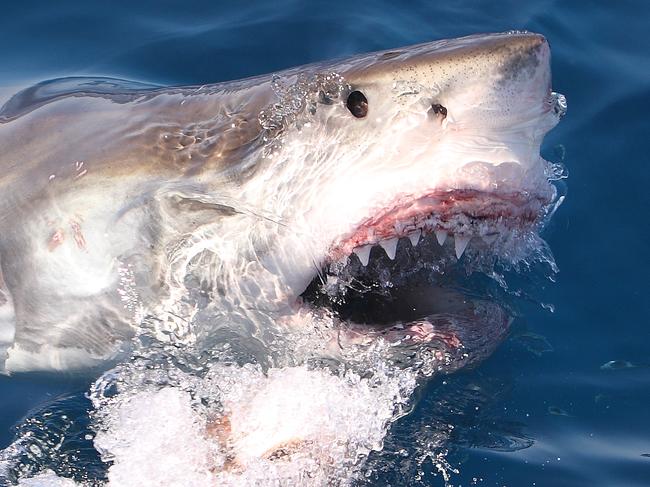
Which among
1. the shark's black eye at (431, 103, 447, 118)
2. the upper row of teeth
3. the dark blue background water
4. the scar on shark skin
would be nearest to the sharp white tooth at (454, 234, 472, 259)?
the upper row of teeth

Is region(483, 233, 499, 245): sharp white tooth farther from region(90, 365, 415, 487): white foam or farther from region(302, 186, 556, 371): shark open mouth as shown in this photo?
region(90, 365, 415, 487): white foam

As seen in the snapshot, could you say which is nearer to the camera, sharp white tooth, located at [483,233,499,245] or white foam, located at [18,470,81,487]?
sharp white tooth, located at [483,233,499,245]

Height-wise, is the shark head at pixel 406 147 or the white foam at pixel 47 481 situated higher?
the shark head at pixel 406 147

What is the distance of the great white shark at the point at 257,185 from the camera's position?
1.96m

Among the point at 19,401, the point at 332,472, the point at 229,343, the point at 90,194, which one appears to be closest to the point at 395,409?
the point at 332,472

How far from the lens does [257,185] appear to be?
2.05 m

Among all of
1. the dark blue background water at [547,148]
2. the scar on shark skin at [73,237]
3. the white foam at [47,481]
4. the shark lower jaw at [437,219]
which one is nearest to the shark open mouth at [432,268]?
the shark lower jaw at [437,219]

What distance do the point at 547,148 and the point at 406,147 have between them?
218cm

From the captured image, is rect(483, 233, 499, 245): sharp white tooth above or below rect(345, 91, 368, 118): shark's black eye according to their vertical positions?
below

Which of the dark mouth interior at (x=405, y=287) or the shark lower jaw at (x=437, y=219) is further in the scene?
the dark mouth interior at (x=405, y=287)

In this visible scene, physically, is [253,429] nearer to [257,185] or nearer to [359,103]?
[257,185]

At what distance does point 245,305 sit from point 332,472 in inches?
16.6

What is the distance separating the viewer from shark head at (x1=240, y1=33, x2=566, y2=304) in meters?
1.95

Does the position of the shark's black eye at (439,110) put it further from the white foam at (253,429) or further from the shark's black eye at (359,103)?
the white foam at (253,429)
